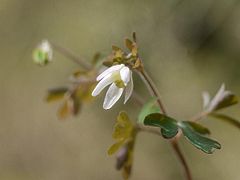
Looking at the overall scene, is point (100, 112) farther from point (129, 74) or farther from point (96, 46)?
point (129, 74)

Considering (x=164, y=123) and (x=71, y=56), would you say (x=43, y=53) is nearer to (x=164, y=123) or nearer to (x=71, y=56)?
(x=71, y=56)

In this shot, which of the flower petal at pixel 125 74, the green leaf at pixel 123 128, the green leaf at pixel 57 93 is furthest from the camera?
the green leaf at pixel 57 93

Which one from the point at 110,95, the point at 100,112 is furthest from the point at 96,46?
the point at 110,95

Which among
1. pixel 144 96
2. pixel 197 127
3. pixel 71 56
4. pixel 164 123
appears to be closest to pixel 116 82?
pixel 164 123

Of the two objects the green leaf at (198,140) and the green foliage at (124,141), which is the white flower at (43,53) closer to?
the green foliage at (124,141)

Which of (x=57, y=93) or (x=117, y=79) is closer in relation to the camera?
(x=117, y=79)

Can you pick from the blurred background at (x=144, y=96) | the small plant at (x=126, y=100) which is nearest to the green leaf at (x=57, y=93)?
the small plant at (x=126, y=100)

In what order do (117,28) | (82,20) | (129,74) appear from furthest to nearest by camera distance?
(82,20), (117,28), (129,74)
